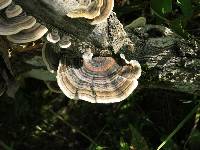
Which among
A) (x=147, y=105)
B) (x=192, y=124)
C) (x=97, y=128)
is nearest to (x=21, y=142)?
(x=97, y=128)

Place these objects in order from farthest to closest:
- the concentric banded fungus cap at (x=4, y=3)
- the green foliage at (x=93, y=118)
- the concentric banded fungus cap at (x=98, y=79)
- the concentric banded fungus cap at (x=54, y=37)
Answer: the green foliage at (x=93, y=118), the concentric banded fungus cap at (x=98, y=79), the concentric banded fungus cap at (x=54, y=37), the concentric banded fungus cap at (x=4, y=3)

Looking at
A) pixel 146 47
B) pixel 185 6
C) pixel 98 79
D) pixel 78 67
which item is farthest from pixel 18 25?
pixel 185 6

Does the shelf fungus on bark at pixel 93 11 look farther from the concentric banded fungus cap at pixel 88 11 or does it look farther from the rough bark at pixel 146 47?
the rough bark at pixel 146 47

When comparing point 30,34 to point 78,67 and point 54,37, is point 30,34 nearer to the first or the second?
point 54,37

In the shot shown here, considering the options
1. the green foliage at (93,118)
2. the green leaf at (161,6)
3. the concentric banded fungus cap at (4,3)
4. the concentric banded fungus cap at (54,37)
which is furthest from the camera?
the green foliage at (93,118)

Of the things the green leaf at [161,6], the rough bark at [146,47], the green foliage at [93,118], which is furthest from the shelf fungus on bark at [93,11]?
the green foliage at [93,118]

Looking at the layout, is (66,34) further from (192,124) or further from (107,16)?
(192,124)

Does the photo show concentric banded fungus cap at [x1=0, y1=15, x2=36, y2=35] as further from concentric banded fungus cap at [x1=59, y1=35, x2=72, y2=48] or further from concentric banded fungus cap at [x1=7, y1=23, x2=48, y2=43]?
concentric banded fungus cap at [x1=59, y1=35, x2=72, y2=48]

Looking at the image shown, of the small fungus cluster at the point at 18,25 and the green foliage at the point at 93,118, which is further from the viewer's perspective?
the green foliage at the point at 93,118
